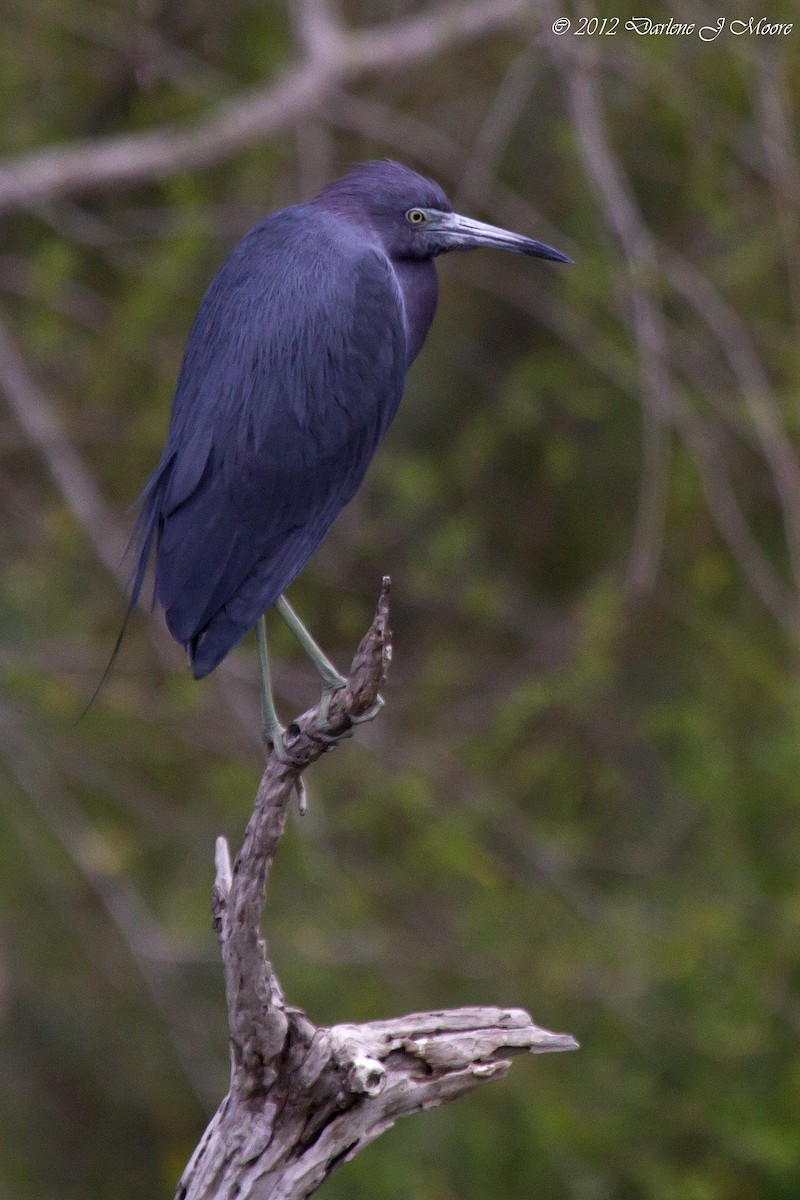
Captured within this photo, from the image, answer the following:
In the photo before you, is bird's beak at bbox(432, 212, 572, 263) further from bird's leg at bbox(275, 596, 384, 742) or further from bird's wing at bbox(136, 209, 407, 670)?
bird's leg at bbox(275, 596, 384, 742)

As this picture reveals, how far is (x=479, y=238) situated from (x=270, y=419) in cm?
63

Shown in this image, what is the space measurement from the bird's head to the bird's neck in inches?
1.2

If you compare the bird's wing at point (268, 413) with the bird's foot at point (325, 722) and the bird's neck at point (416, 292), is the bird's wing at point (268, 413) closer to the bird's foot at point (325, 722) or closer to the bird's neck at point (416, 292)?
the bird's neck at point (416, 292)

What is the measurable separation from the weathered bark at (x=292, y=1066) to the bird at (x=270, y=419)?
38 centimetres

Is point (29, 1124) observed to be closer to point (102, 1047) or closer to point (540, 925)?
point (102, 1047)

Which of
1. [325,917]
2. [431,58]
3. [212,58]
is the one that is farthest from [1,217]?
[325,917]

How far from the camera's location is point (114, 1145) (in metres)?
5.97

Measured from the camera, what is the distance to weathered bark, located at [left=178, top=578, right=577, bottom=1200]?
8.80 ft

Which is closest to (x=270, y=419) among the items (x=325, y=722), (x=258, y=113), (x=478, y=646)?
(x=325, y=722)

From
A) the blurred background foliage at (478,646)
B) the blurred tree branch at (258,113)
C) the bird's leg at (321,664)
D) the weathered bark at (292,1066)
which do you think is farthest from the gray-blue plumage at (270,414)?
the blurred tree branch at (258,113)

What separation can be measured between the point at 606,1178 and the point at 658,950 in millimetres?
772

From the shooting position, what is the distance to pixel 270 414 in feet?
10.4

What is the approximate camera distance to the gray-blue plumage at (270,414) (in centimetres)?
310

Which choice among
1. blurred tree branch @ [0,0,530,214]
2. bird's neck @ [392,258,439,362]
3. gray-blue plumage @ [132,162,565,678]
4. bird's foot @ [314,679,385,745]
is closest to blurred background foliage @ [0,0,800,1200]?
→ blurred tree branch @ [0,0,530,214]
